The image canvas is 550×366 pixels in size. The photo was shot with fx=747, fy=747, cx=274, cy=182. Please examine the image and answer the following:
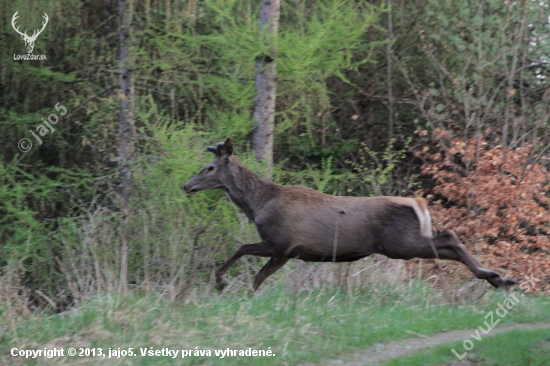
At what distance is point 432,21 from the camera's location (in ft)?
62.1

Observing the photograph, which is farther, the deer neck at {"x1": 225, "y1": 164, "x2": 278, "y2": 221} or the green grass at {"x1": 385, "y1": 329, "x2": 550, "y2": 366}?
the deer neck at {"x1": 225, "y1": 164, "x2": 278, "y2": 221}

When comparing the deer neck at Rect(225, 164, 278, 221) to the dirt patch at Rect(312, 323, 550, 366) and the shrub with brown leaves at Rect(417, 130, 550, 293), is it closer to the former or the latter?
the dirt patch at Rect(312, 323, 550, 366)

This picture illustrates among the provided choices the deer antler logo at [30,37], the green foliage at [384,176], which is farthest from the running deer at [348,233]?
the deer antler logo at [30,37]

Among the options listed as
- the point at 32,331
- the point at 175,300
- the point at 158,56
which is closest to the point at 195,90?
the point at 158,56

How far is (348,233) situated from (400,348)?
8.21ft

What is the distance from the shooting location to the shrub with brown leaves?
47.4 ft

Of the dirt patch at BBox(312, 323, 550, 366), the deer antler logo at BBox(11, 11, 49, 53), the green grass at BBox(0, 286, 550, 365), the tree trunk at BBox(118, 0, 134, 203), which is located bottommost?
the dirt patch at BBox(312, 323, 550, 366)

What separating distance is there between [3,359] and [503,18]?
1384 cm

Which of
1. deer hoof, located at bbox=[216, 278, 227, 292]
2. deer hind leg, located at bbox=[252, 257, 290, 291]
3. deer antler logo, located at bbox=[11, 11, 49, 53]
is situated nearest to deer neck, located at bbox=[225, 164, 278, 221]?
deer hind leg, located at bbox=[252, 257, 290, 291]

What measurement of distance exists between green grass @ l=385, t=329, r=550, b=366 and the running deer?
1945mm

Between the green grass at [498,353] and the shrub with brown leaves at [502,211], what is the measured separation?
5637 mm

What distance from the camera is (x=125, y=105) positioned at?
1481 cm

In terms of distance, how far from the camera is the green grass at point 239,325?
301 inches

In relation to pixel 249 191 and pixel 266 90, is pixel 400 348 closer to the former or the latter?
pixel 249 191
